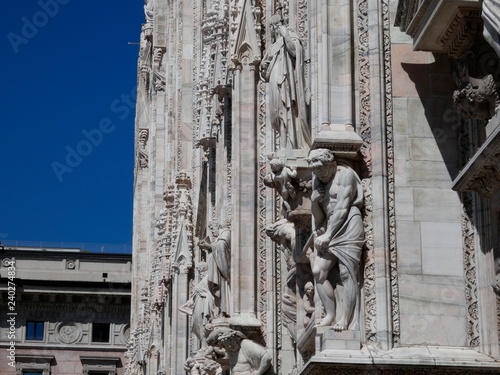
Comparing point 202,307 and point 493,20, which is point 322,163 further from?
point 202,307

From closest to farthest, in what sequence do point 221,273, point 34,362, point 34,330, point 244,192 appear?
point 244,192, point 221,273, point 34,330, point 34,362

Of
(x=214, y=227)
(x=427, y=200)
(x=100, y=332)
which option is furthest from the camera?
(x=100, y=332)

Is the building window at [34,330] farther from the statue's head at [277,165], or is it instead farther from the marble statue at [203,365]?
the statue's head at [277,165]

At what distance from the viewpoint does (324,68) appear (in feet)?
65.9

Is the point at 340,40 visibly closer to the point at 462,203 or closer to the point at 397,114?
the point at 397,114

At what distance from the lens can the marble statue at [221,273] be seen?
27.6 metres

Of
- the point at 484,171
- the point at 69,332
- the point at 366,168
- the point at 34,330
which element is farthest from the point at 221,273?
the point at 69,332

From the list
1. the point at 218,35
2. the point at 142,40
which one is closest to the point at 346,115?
the point at 218,35

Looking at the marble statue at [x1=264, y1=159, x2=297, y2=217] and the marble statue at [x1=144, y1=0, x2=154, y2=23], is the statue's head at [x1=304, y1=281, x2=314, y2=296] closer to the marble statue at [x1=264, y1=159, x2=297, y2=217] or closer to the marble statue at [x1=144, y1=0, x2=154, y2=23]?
the marble statue at [x1=264, y1=159, x2=297, y2=217]

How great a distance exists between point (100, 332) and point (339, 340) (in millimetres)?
54971

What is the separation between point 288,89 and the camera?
22.2m

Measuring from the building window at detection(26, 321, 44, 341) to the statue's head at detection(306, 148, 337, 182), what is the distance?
176 ft

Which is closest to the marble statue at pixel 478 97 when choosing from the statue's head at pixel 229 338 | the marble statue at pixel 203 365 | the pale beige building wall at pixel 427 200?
the pale beige building wall at pixel 427 200

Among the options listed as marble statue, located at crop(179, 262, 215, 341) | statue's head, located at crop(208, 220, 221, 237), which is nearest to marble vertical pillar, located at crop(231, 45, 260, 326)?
statue's head, located at crop(208, 220, 221, 237)
